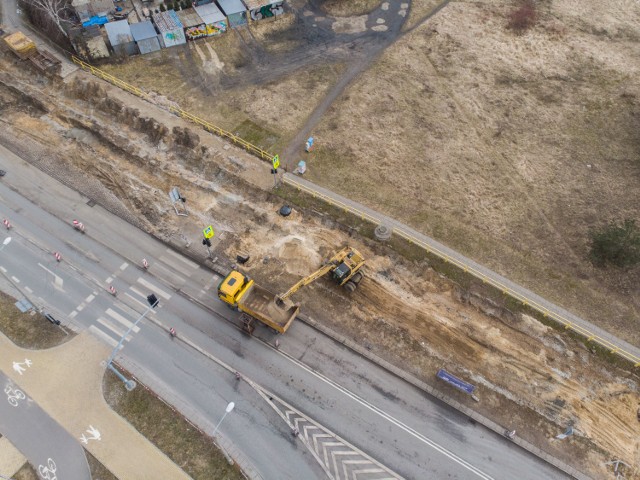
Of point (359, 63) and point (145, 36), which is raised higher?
point (145, 36)

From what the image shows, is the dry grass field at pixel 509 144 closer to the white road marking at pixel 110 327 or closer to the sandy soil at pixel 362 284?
the sandy soil at pixel 362 284

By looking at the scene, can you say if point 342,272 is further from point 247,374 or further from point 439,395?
point 439,395

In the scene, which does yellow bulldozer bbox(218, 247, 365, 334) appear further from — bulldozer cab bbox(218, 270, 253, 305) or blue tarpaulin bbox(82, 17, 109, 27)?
blue tarpaulin bbox(82, 17, 109, 27)

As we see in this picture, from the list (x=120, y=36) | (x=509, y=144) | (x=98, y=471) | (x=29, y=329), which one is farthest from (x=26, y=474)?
(x=509, y=144)

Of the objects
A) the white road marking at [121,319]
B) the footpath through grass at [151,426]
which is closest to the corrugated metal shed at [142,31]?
the white road marking at [121,319]

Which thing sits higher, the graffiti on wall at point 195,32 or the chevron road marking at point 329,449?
the graffiti on wall at point 195,32

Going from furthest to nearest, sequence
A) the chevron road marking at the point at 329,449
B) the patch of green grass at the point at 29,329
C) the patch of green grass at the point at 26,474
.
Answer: the patch of green grass at the point at 29,329 < the chevron road marking at the point at 329,449 < the patch of green grass at the point at 26,474

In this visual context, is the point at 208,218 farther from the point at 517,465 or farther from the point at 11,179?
the point at 517,465
